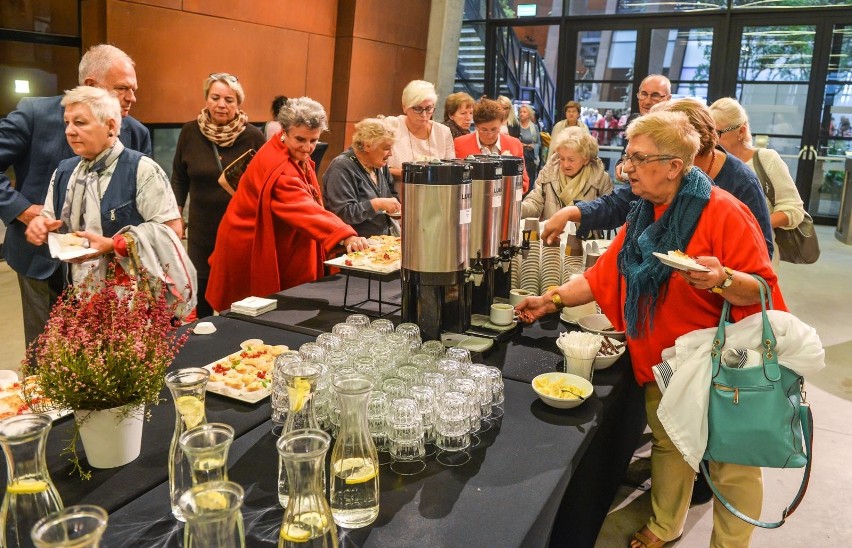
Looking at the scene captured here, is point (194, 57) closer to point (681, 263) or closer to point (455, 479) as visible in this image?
point (681, 263)

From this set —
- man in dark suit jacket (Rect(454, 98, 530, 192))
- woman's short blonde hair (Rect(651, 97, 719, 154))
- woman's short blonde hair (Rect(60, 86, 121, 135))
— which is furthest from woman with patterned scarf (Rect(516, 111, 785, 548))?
man in dark suit jacket (Rect(454, 98, 530, 192))

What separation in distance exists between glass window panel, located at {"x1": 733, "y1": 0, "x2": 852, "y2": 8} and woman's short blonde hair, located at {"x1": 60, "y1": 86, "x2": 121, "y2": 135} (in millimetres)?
8728

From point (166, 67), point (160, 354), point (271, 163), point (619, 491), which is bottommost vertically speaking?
point (619, 491)

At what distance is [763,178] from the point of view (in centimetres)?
340

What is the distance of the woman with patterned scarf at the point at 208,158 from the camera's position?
12.1 feet

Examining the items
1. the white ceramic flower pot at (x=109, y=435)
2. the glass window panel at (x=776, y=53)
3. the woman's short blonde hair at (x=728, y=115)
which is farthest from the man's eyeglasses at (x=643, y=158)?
the glass window panel at (x=776, y=53)

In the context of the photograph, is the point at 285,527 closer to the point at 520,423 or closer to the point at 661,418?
the point at 520,423

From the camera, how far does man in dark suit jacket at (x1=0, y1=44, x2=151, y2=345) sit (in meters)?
2.78

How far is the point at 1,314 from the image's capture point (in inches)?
197

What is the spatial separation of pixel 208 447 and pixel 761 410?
154cm

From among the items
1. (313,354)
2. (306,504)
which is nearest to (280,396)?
(313,354)

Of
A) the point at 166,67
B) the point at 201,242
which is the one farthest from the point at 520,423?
the point at 166,67

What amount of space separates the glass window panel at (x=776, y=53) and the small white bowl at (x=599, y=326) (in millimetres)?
7973

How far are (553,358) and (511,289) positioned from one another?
0.56 metres
